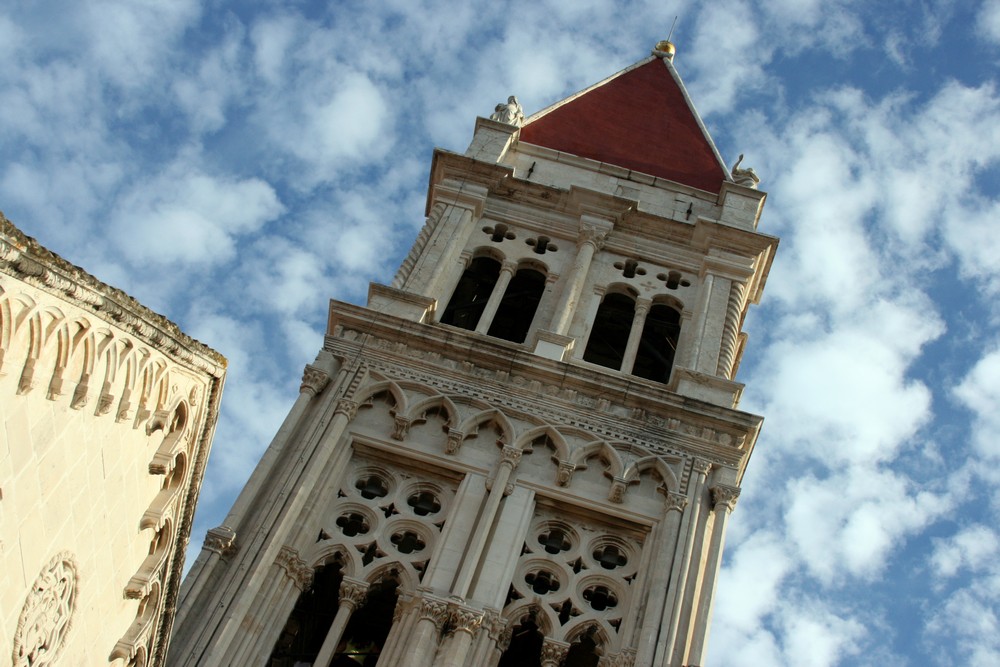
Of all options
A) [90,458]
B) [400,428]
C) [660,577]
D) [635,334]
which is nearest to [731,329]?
[635,334]

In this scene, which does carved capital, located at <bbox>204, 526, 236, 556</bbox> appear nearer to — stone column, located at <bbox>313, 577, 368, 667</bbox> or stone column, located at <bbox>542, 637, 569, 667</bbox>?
→ stone column, located at <bbox>313, 577, 368, 667</bbox>

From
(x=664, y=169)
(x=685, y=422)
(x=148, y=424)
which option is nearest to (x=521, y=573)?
(x=685, y=422)

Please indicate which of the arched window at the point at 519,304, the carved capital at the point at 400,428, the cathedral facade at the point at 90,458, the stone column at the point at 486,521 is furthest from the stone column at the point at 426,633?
the arched window at the point at 519,304

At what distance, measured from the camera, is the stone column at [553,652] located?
16.6 m

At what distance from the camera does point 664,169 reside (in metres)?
28.1

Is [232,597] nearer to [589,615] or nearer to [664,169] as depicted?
[589,615]

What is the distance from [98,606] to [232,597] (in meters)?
6.71

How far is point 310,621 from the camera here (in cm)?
1820

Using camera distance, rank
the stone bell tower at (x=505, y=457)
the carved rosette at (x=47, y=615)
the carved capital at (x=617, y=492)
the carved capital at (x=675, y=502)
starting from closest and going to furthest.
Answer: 1. the carved rosette at (x=47, y=615)
2. the stone bell tower at (x=505, y=457)
3. the carved capital at (x=675, y=502)
4. the carved capital at (x=617, y=492)

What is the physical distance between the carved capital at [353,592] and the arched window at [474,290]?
24.8 ft

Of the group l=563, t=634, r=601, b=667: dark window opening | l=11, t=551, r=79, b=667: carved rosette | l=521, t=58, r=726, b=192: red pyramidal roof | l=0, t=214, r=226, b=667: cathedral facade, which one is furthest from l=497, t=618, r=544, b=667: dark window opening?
l=521, t=58, r=726, b=192: red pyramidal roof

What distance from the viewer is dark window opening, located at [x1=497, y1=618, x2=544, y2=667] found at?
59.1 feet

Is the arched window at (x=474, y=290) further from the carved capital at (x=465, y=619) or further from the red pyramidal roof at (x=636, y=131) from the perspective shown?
the carved capital at (x=465, y=619)

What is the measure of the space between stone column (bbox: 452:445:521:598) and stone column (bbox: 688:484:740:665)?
2.63 metres
